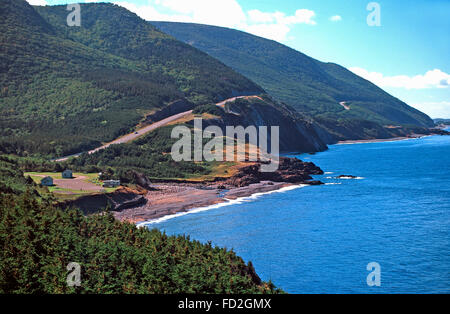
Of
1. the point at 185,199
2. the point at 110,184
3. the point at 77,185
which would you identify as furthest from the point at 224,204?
the point at 77,185

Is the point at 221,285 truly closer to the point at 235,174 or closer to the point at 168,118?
the point at 235,174

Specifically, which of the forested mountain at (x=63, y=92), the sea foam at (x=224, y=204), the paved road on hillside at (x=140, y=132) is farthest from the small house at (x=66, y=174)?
the forested mountain at (x=63, y=92)

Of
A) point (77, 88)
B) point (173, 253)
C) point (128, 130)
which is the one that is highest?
point (77, 88)

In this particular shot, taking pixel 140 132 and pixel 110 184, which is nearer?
pixel 110 184

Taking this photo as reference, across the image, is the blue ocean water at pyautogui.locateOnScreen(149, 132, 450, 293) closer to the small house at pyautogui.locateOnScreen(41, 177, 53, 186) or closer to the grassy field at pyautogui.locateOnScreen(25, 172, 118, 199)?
the grassy field at pyautogui.locateOnScreen(25, 172, 118, 199)

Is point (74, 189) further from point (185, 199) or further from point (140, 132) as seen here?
point (140, 132)

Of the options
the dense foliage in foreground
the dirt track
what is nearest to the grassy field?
the dirt track

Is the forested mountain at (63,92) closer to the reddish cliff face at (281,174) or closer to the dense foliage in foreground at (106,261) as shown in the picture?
the reddish cliff face at (281,174)

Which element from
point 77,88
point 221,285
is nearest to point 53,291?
point 221,285
